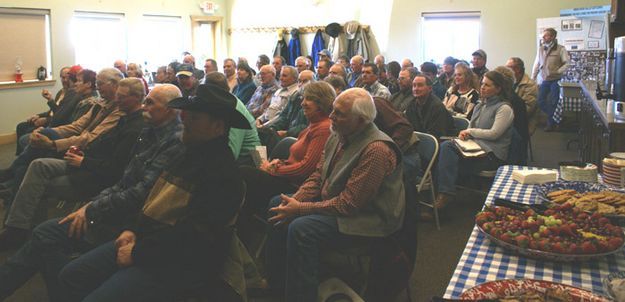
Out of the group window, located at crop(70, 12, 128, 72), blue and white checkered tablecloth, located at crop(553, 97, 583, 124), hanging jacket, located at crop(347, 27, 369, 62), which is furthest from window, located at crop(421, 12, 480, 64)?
window, located at crop(70, 12, 128, 72)

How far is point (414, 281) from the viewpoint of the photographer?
291 cm

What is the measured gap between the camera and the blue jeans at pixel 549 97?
7.55 metres

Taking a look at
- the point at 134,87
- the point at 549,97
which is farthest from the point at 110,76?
the point at 549,97

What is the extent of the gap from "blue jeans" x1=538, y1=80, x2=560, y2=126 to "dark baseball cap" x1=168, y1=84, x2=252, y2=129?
6615mm

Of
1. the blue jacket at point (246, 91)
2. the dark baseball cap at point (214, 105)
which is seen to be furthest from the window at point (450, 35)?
the dark baseball cap at point (214, 105)

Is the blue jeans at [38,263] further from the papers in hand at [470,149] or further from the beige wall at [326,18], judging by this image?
the beige wall at [326,18]

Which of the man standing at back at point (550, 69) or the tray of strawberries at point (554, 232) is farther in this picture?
the man standing at back at point (550, 69)

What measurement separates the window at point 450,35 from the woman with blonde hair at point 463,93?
3.50 metres

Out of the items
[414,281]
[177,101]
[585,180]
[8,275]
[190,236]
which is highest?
[177,101]

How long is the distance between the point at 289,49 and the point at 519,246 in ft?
27.8

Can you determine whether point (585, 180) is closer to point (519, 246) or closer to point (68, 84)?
point (519, 246)

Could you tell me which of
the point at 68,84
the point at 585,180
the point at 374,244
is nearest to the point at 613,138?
the point at 585,180

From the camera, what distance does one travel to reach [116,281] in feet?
6.03

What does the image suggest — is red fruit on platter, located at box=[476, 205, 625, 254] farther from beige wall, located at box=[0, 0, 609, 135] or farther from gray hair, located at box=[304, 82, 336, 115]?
beige wall, located at box=[0, 0, 609, 135]
